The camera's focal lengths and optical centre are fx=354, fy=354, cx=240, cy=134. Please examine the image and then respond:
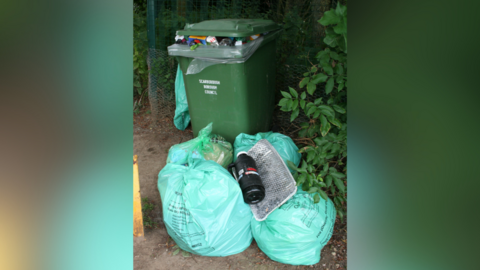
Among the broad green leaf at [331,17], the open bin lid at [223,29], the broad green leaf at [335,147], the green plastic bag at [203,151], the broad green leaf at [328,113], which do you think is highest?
the broad green leaf at [331,17]

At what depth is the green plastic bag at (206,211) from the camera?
89.2 inches

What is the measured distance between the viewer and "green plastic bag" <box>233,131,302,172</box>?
118 inches

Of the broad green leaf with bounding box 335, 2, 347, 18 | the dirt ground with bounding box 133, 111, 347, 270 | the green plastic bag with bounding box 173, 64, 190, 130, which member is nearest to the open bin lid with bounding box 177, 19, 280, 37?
the green plastic bag with bounding box 173, 64, 190, 130

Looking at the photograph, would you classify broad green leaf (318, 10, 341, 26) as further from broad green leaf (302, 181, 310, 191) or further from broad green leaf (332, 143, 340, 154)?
broad green leaf (302, 181, 310, 191)

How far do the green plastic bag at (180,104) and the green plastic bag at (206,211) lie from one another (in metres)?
1.70

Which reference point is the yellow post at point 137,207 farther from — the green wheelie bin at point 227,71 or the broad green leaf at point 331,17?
the broad green leaf at point 331,17

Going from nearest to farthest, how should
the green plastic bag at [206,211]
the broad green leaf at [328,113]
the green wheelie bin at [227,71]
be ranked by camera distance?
1. the broad green leaf at [328,113]
2. the green plastic bag at [206,211]
3. the green wheelie bin at [227,71]

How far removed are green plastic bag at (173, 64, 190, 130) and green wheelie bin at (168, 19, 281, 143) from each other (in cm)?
39

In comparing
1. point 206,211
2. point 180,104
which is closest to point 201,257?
point 206,211

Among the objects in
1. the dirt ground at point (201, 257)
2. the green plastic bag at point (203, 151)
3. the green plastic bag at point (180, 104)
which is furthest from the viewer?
the green plastic bag at point (180, 104)

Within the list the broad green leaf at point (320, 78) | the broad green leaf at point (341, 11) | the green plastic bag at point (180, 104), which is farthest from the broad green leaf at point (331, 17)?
the green plastic bag at point (180, 104)

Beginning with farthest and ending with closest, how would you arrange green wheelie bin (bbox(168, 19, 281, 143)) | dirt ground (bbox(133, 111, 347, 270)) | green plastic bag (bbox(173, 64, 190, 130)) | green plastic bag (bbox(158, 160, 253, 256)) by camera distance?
green plastic bag (bbox(173, 64, 190, 130))
green wheelie bin (bbox(168, 19, 281, 143))
dirt ground (bbox(133, 111, 347, 270))
green plastic bag (bbox(158, 160, 253, 256))
